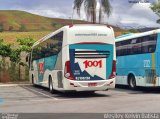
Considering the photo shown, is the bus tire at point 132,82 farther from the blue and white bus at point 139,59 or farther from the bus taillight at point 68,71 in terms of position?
the bus taillight at point 68,71

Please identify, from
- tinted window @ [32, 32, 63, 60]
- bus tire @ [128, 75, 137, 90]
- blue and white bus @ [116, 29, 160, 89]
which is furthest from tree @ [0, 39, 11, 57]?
bus tire @ [128, 75, 137, 90]

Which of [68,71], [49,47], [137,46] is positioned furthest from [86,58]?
[137,46]

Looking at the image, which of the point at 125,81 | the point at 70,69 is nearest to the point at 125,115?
the point at 70,69

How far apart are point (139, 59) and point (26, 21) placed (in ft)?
275

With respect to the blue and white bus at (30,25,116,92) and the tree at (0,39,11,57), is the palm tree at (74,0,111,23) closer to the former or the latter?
the tree at (0,39,11,57)

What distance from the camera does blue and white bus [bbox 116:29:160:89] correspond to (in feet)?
74.9

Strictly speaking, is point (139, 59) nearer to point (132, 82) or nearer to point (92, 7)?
point (132, 82)

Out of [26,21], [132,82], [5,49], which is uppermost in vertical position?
[26,21]

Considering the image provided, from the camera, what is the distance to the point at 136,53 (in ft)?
81.8

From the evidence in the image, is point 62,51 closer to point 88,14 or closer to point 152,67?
point 152,67

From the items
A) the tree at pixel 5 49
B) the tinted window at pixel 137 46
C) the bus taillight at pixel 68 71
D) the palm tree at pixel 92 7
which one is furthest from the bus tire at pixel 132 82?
the palm tree at pixel 92 7

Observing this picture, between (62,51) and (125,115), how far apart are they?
26.2 feet

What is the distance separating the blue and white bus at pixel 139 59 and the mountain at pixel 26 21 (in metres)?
68.5

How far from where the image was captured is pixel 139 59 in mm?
24438
